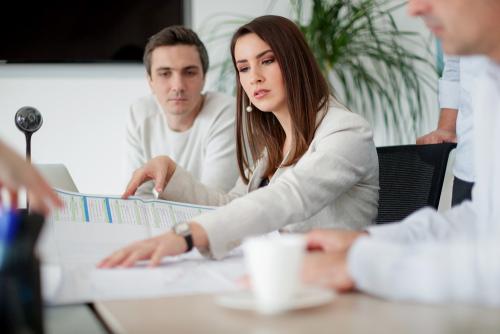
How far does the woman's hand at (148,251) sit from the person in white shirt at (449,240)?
256mm

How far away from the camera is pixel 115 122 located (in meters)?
4.28

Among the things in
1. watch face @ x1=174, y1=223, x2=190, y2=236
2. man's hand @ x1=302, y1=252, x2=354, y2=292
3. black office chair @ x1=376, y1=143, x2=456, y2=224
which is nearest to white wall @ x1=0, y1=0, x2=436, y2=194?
black office chair @ x1=376, y1=143, x2=456, y2=224

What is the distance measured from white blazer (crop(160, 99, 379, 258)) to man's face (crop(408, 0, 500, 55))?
519 mm

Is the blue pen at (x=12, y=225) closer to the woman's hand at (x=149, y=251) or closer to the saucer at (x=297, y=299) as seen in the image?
the saucer at (x=297, y=299)

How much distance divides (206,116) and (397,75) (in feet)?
5.38

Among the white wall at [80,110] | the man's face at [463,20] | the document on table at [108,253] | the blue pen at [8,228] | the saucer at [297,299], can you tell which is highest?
the man's face at [463,20]

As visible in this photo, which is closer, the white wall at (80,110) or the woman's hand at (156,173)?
the woman's hand at (156,173)

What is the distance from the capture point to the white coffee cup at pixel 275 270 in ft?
2.96

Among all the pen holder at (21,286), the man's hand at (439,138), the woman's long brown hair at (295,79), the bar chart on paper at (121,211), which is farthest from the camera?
the man's hand at (439,138)

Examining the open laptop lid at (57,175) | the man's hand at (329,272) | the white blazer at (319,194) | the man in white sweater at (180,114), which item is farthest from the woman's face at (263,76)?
the man's hand at (329,272)

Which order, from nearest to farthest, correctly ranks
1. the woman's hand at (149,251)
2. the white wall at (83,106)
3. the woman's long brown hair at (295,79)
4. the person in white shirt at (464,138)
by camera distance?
the woman's hand at (149,251)
the woman's long brown hair at (295,79)
the person in white shirt at (464,138)
the white wall at (83,106)

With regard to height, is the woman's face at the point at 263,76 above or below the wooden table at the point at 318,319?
above

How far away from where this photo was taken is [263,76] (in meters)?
2.13

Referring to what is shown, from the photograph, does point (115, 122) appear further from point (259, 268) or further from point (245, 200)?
point (259, 268)
